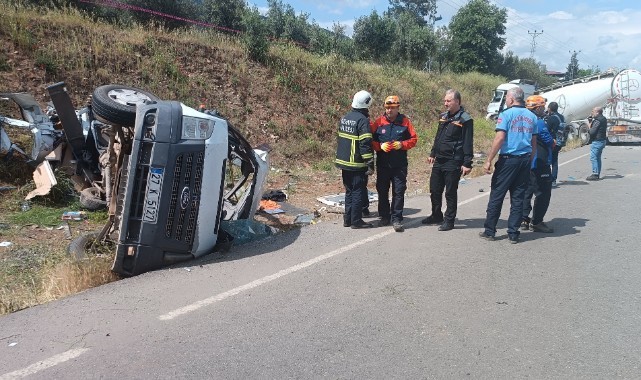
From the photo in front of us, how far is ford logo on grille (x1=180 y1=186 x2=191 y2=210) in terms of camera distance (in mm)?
4751

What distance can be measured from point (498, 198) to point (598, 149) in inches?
280

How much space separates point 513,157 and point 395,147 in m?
1.45

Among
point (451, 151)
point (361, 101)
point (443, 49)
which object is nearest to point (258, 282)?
point (361, 101)

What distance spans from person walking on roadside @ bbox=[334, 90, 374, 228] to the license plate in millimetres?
2641

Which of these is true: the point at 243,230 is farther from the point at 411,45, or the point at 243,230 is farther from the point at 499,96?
the point at 411,45

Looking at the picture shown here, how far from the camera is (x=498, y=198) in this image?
241 inches

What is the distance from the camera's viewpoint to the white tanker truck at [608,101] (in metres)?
20.9

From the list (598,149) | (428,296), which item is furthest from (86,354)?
(598,149)

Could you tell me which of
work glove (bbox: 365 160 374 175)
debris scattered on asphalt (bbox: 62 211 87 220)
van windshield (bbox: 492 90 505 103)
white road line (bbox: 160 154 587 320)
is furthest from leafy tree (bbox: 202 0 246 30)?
white road line (bbox: 160 154 587 320)

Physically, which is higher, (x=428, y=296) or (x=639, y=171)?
(x=639, y=171)

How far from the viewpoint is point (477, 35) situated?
4347cm

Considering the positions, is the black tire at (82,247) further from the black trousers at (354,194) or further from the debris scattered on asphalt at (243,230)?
the black trousers at (354,194)

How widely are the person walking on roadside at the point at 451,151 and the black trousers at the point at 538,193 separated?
1.05m

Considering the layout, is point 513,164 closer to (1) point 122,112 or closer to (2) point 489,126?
(1) point 122,112
